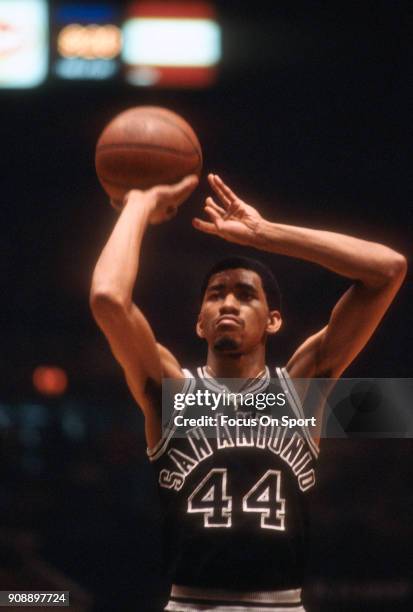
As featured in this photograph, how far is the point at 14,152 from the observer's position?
11.7 ft

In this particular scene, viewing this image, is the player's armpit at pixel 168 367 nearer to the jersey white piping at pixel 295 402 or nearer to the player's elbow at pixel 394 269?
the jersey white piping at pixel 295 402

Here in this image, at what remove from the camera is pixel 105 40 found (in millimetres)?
3191

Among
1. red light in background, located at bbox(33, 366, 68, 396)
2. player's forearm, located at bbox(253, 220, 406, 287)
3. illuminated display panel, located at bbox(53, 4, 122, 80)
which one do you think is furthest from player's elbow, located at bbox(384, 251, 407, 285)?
red light in background, located at bbox(33, 366, 68, 396)

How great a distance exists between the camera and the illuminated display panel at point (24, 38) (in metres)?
3.11

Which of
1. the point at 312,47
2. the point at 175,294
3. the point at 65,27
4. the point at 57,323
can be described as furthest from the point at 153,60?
the point at 57,323

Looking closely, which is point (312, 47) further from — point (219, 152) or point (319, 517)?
point (319, 517)

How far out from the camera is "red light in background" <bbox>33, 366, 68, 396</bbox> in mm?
3784

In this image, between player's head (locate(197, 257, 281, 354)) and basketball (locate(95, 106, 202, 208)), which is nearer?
player's head (locate(197, 257, 281, 354))

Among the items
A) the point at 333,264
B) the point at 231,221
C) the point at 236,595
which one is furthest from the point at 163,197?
the point at 236,595

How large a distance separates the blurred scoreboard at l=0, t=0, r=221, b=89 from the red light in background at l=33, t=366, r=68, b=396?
3.39ft

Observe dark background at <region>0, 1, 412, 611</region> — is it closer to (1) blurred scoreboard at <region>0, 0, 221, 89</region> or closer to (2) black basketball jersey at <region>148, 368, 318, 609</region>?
(1) blurred scoreboard at <region>0, 0, 221, 89</region>

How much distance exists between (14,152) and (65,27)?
21.7 inches

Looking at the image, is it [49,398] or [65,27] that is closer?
[65,27]

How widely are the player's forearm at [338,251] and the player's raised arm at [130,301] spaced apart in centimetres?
23
